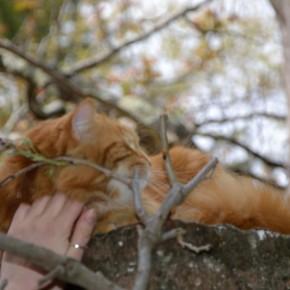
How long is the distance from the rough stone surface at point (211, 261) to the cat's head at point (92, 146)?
382 mm

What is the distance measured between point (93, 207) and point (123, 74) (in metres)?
3.12

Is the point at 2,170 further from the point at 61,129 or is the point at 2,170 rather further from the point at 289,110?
the point at 289,110

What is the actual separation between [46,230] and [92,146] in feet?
1.17

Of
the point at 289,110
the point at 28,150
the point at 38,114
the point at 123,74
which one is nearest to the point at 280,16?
the point at 289,110

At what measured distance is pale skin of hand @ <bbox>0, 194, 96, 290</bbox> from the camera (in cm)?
171

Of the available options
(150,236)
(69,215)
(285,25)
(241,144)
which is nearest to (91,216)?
(69,215)

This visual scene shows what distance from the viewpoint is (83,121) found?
2061 mm

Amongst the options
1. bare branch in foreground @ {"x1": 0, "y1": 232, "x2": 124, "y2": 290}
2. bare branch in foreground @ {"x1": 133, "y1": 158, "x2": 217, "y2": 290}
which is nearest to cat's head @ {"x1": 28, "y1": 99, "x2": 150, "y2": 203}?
bare branch in foreground @ {"x1": 133, "y1": 158, "x2": 217, "y2": 290}

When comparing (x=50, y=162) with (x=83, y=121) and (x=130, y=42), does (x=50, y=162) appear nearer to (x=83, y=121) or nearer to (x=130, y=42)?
(x=83, y=121)

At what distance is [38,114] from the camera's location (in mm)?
3611

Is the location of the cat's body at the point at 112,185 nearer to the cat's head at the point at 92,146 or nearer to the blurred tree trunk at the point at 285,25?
the cat's head at the point at 92,146

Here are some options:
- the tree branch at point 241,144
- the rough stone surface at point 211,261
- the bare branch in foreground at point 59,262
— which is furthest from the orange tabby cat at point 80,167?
the tree branch at point 241,144

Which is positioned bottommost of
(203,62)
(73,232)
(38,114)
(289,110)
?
(203,62)

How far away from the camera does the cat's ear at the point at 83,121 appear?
204 cm
